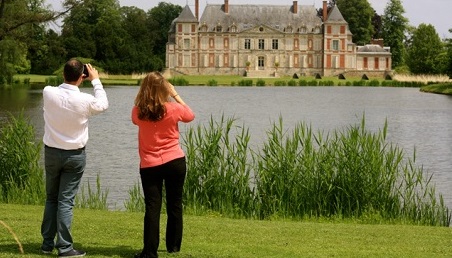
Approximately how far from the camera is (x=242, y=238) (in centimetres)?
597

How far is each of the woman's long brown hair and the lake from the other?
344 centimetres

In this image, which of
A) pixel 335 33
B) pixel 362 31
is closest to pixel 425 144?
pixel 335 33

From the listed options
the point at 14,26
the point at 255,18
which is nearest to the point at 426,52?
the point at 255,18

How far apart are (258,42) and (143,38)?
33.7ft

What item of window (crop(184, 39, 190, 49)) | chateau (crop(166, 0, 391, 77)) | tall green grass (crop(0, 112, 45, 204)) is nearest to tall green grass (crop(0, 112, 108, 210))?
tall green grass (crop(0, 112, 45, 204))

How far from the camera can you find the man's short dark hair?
510 centimetres

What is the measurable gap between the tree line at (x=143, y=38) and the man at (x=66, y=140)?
1350 inches

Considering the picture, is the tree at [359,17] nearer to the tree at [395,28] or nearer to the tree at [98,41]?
the tree at [395,28]

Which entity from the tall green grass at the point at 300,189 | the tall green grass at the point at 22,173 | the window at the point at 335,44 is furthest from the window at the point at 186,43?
the tall green grass at the point at 300,189

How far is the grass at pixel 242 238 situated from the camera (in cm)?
540

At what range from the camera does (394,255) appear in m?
5.54

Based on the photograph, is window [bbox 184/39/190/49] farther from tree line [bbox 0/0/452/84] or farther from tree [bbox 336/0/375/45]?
tree [bbox 336/0/375/45]

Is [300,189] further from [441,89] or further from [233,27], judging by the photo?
[233,27]

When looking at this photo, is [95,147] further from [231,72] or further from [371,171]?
[231,72]
